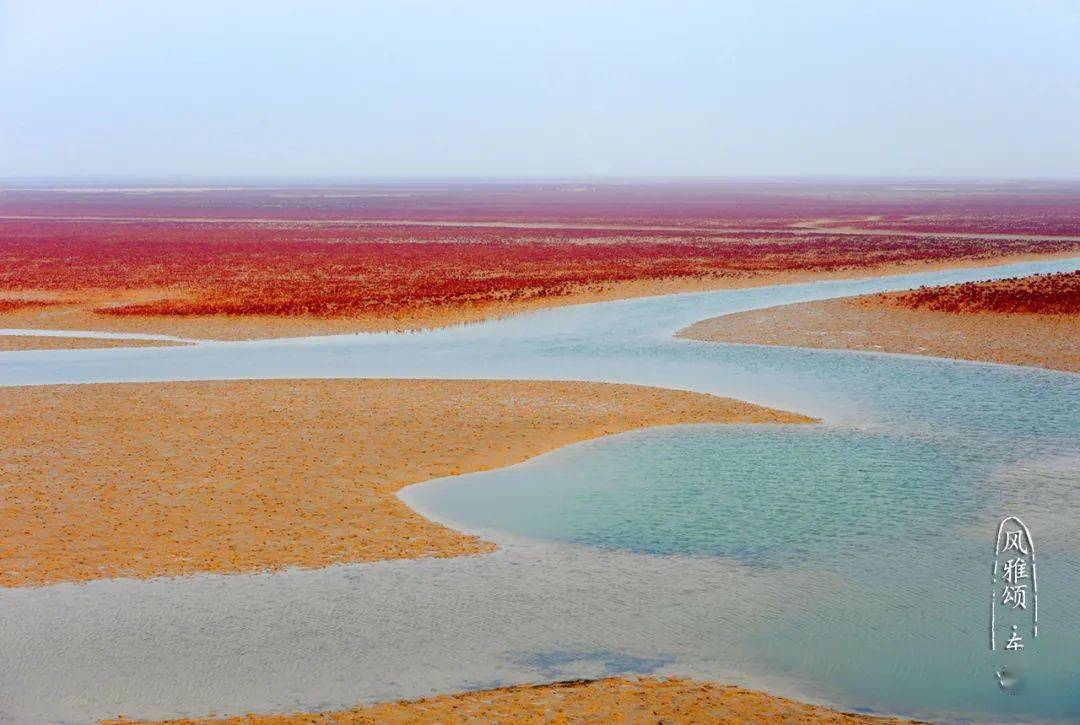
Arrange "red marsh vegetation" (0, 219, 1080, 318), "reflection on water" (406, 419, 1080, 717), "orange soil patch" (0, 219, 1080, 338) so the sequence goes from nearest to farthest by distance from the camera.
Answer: "reflection on water" (406, 419, 1080, 717) < "orange soil patch" (0, 219, 1080, 338) < "red marsh vegetation" (0, 219, 1080, 318)

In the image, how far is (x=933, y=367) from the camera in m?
27.6

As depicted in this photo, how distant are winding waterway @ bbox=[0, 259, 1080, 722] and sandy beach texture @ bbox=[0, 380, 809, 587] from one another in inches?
25.8

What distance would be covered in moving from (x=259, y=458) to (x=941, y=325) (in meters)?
23.3

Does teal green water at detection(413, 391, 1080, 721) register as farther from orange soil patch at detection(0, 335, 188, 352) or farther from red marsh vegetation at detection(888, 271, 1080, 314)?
orange soil patch at detection(0, 335, 188, 352)

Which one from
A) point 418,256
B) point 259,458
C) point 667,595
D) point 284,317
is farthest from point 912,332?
point 418,256

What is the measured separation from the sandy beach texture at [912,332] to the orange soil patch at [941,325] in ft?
0.08

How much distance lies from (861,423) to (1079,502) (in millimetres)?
5634

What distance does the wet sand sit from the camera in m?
36.0

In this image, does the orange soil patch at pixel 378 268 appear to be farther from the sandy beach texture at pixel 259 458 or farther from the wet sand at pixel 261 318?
the sandy beach texture at pixel 259 458

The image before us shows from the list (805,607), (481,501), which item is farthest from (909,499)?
(481,501)

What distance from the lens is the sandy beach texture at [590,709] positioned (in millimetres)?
9406

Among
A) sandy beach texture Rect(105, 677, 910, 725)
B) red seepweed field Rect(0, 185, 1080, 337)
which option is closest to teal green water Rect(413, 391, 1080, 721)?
sandy beach texture Rect(105, 677, 910, 725)

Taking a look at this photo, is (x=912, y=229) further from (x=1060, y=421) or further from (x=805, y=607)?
(x=805, y=607)

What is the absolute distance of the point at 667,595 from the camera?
1255cm
